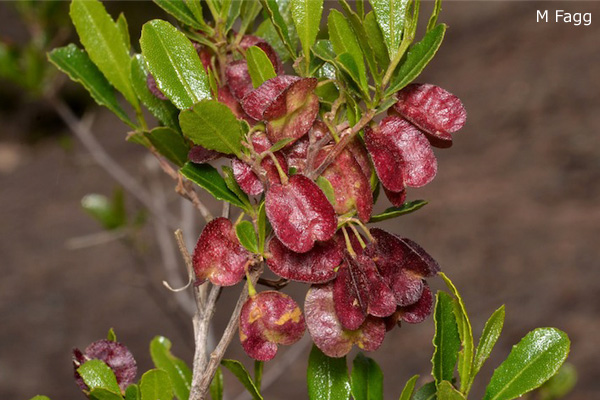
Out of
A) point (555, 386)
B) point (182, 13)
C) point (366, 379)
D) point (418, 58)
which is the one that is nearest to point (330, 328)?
point (366, 379)

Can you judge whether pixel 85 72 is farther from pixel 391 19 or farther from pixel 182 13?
pixel 391 19

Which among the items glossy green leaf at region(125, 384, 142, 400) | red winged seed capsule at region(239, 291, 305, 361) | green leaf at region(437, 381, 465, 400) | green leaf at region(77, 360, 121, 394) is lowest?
green leaf at region(437, 381, 465, 400)

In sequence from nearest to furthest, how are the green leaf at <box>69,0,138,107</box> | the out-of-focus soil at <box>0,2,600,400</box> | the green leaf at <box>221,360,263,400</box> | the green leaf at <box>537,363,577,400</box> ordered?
the green leaf at <box>221,360,263,400</box>, the green leaf at <box>69,0,138,107</box>, the green leaf at <box>537,363,577,400</box>, the out-of-focus soil at <box>0,2,600,400</box>

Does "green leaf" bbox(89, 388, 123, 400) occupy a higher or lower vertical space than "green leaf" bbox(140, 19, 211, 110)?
lower

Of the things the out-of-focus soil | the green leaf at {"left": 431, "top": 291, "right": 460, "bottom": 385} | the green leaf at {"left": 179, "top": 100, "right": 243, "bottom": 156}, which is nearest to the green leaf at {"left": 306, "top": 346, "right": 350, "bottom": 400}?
the green leaf at {"left": 431, "top": 291, "right": 460, "bottom": 385}

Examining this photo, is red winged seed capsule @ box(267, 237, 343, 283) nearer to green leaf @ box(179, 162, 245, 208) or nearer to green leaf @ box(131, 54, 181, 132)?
green leaf @ box(179, 162, 245, 208)

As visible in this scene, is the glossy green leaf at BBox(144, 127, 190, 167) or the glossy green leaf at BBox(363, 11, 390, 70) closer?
the glossy green leaf at BBox(363, 11, 390, 70)
